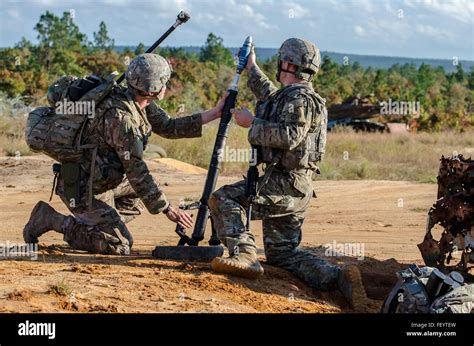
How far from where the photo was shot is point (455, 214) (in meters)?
7.62

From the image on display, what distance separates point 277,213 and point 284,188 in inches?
8.0

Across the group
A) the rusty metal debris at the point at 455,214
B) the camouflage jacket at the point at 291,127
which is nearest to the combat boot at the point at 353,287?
the rusty metal debris at the point at 455,214

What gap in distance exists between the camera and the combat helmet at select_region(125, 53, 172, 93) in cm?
784

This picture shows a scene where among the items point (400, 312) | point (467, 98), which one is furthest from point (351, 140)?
point (467, 98)

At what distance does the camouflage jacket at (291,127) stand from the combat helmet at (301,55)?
120 millimetres

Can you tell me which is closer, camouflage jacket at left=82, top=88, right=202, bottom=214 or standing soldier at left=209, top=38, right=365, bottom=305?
standing soldier at left=209, top=38, right=365, bottom=305

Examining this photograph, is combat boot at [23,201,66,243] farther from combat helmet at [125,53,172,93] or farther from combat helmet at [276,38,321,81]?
combat helmet at [276,38,321,81]

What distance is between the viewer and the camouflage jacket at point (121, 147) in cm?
776

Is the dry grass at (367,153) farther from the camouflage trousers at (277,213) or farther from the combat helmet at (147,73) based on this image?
the camouflage trousers at (277,213)

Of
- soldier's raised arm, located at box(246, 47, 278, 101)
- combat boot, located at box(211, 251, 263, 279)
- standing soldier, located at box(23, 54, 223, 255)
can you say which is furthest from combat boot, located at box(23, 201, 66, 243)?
soldier's raised arm, located at box(246, 47, 278, 101)

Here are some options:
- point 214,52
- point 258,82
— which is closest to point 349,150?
point 258,82

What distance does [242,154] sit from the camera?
1662 cm
